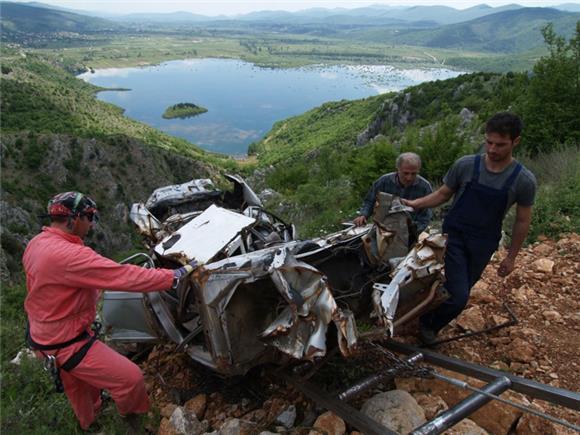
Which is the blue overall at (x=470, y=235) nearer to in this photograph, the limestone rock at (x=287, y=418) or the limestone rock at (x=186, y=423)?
the limestone rock at (x=287, y=418)

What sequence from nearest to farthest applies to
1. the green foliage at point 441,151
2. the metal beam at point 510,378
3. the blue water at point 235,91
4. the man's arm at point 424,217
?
the metal beam at point 510,378 → the man's arm at point 424,217 → the green foliage at point 441,151 → the blue water at point 235,91

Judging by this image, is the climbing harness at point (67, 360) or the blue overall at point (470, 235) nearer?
the climbing harness at point (67, 360)

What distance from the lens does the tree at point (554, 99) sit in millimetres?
10086

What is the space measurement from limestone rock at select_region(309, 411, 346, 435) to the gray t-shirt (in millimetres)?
1906

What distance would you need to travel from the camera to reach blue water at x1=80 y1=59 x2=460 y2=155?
110 meters

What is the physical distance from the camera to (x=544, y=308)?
4.23 m

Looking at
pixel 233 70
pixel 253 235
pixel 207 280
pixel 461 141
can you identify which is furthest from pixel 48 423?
pixel 233 70

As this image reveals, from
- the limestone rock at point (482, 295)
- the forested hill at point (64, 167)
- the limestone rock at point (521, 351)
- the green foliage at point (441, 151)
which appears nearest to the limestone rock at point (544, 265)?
the limestone rock at point (482, 295)

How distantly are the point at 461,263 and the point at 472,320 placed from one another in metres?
0.99

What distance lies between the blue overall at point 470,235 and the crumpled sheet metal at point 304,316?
3.63 ft

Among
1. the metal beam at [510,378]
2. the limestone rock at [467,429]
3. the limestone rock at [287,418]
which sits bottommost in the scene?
the limestone rock at [287,418]

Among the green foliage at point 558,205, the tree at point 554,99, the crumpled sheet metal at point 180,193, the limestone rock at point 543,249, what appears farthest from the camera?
the tree at point 554,99

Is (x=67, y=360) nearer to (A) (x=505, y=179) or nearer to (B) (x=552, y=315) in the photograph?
(A) (x=505, y=179)

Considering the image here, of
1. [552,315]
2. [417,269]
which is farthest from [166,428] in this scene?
[552,315]
